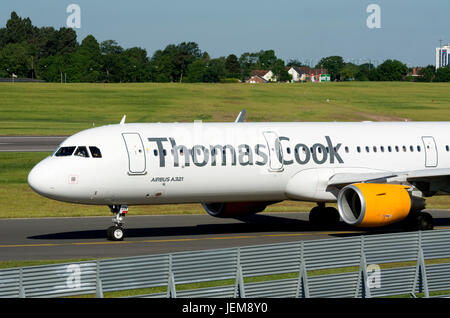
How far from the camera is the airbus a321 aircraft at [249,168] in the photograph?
28047 mm

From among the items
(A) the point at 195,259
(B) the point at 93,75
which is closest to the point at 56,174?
(A) the point at 195,259

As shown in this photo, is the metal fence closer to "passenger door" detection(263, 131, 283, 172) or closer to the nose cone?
the nose cone

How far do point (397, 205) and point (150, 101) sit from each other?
89.6 meters

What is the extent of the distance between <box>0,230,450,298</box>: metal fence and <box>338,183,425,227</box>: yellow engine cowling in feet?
25.3

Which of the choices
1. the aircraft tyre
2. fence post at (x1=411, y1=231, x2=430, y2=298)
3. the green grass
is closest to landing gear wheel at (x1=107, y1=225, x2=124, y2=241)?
the aircraft tyre

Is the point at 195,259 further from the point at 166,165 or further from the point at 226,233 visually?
the point at 226,233

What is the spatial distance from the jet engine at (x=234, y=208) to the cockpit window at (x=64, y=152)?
734 centimetres

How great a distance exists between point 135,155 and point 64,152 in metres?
2.49

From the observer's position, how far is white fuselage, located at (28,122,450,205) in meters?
27.9

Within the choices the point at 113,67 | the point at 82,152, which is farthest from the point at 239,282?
the point at 113,67

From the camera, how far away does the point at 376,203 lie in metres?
28.4

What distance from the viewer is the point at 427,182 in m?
31.2

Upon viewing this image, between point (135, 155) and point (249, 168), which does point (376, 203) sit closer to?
point (249, 168)
